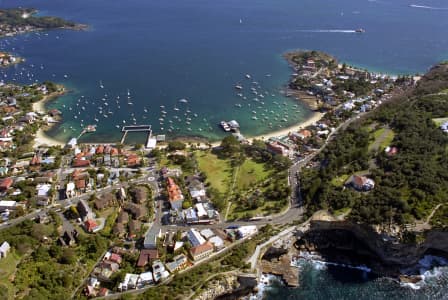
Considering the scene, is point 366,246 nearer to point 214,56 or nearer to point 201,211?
point 201,211

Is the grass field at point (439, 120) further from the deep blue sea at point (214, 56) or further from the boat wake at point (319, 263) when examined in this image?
the boat wake at point (319, 263)

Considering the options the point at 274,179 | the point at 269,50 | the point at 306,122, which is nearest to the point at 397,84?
the point at 306,122

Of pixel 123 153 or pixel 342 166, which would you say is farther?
pixel 123 153

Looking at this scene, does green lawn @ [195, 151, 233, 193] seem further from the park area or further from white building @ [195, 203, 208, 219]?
white building @ [195, 203, 208, 219]

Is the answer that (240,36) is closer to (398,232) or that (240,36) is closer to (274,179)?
(274,179)

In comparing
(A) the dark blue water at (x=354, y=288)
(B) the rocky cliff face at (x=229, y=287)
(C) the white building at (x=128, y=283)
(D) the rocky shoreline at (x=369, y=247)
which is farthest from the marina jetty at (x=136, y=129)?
(A) the dark blue water at (x=354, y=288)

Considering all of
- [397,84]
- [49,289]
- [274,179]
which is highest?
[397,84]

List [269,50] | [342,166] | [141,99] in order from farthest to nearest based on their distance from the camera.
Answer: [269,50] → [141,99] → [342,166]

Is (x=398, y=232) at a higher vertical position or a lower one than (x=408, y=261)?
higher
